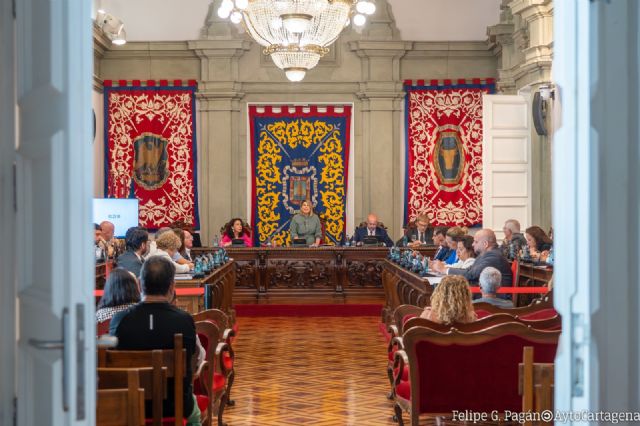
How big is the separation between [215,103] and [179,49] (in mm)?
1067

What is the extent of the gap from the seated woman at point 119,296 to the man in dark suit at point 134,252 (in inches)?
110

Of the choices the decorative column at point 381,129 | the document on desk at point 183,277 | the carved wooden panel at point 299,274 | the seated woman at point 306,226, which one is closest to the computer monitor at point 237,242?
the carved wooden panel at point 299,274

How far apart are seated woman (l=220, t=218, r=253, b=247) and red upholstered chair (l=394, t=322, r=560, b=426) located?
29.9 feet

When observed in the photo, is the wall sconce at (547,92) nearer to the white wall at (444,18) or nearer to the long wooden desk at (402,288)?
the long wooden desk at (402,288)

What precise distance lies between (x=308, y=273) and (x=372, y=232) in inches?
56.0

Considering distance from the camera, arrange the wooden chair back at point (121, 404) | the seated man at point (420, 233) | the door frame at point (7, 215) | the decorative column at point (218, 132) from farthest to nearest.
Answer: the decorative column at point (218, 132) < the seated man at point (420, 233) < the wooden chair back at point (121, 404) < the door frame at point (7, 215)

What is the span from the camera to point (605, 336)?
303 centimetres

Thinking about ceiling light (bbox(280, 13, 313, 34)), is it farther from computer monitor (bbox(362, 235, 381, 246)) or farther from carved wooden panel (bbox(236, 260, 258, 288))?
computer monitor (bbox(362, 235, 381, 246))

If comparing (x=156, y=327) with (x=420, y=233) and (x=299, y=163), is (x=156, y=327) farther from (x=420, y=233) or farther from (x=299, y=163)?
(x=299, y=163)

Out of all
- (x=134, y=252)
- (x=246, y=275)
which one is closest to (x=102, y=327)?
(x=134, y=252)

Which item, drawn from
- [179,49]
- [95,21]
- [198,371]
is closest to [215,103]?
[179,49]

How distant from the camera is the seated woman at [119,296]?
5309mm

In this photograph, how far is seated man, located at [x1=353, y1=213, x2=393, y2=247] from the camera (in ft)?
47.2

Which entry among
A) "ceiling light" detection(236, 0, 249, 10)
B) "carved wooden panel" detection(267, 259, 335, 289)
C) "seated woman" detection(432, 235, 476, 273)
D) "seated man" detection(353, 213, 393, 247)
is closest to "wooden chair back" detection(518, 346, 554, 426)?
"seated woman" detection(432, 235, 476, 273)
